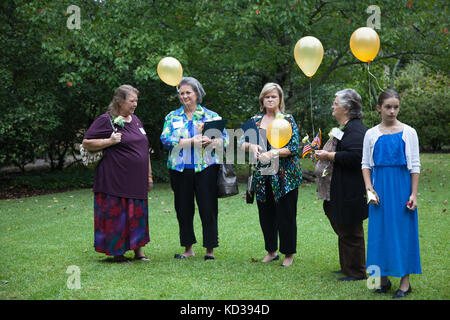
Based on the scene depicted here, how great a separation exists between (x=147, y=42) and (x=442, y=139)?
1772cm

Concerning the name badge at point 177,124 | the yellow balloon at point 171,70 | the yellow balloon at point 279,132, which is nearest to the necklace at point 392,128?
the yellow balloon at point 279,132

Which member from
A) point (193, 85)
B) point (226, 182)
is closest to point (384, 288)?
point (226, 182)

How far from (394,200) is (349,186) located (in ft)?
2.02

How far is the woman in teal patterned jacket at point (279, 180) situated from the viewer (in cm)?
553

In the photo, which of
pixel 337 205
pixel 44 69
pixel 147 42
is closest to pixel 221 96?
pixel 147 42

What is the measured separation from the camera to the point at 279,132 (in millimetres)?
5250

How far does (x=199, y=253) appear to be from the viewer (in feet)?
21.0

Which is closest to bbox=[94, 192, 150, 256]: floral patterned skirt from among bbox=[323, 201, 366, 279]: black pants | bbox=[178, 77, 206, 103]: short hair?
bbox=[178, 77, 206, 103]: short hair

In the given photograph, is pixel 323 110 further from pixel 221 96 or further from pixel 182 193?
pixel 182 193

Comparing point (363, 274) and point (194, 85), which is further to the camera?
point (194, 85)

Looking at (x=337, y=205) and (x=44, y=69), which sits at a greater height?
(x=44, y=69)

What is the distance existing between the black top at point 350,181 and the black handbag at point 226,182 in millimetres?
1358

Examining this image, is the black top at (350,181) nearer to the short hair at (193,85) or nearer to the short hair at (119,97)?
the short hair at (193,85)

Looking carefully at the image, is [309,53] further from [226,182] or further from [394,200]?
[394,200]
